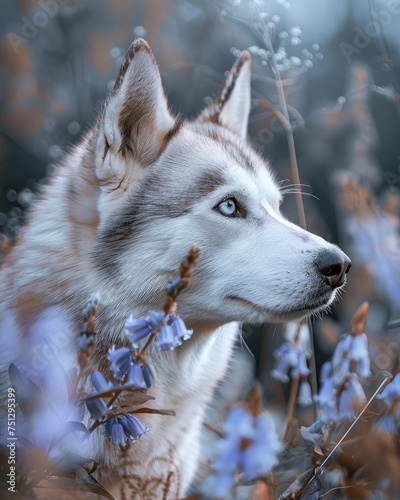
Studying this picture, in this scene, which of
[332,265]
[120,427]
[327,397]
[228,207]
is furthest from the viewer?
[327,397]

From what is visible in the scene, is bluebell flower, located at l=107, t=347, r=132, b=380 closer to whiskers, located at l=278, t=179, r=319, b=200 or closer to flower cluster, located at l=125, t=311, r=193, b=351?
flower cluster, located at l=125, t=311, r=193, b=351

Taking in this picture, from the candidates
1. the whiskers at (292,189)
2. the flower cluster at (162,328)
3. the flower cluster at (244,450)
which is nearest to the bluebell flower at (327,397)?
the flower cluster at (244,450)

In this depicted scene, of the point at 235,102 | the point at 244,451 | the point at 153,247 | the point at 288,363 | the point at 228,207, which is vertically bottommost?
the point at 244,451

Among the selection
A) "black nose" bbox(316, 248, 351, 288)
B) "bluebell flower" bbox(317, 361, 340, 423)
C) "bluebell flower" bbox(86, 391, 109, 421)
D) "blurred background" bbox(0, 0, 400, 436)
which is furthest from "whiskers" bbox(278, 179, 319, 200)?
"bluebell flower" bbox(86, 391, 109, 421)

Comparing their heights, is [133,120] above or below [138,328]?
above

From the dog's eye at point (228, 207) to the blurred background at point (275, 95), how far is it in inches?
9.6

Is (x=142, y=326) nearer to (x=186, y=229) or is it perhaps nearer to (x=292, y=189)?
(x=186, y=229)

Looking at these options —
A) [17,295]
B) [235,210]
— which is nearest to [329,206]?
[235,210]

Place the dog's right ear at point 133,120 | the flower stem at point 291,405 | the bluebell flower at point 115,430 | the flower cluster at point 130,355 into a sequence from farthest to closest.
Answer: the flower stem at point 291,405 < the dog's right ear at point 133,120 < the bluebell flower at point 115,430 < the flower cluster at point 130,355

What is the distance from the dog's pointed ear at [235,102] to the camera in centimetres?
164

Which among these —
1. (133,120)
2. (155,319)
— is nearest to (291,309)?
(155,319)

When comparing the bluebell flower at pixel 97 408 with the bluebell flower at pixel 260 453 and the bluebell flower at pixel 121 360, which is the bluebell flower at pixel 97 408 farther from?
the bluebell flower at pixel 260 453

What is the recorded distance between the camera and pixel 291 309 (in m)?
1.41

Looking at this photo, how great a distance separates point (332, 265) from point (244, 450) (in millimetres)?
470
